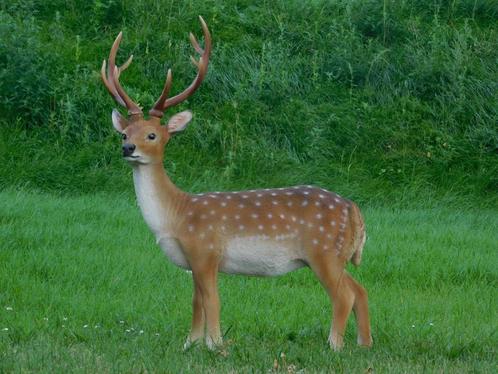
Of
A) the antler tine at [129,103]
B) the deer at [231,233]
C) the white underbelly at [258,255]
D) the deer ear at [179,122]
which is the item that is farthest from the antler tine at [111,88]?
the white underbelly at [258,255]

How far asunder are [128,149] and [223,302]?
6.40 feet

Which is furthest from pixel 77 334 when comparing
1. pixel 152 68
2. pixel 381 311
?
pixel 152 68

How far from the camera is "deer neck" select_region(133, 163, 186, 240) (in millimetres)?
6625

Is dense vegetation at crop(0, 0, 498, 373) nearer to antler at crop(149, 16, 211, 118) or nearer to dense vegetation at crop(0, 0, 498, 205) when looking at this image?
dense vegetation at crop(0, 0, 498, 205)

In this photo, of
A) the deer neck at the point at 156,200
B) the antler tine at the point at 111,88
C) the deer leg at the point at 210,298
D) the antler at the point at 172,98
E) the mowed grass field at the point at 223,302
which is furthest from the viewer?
the antler tine at the point at 111,88

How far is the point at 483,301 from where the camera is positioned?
330 inches

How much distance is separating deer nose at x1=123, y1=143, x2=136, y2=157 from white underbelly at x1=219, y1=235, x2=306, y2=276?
0.75 metres

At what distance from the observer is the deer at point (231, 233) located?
21.5ft

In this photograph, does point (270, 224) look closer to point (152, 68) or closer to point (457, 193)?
point (457, 193)

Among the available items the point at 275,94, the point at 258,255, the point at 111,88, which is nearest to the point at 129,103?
the point at 111,88

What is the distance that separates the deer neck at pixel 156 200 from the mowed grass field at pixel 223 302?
70cm

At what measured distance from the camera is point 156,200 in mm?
6672

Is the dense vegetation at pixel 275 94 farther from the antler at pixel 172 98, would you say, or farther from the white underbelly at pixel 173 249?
the white underbelly at pixel 173 249

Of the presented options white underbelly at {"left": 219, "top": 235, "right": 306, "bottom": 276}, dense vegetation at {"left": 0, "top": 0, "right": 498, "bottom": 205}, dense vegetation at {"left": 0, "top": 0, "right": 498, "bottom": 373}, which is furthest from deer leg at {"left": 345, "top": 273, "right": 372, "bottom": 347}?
dense vegetation at {"left": 0, "top": 0, "right": 498, "bottom": 205}
